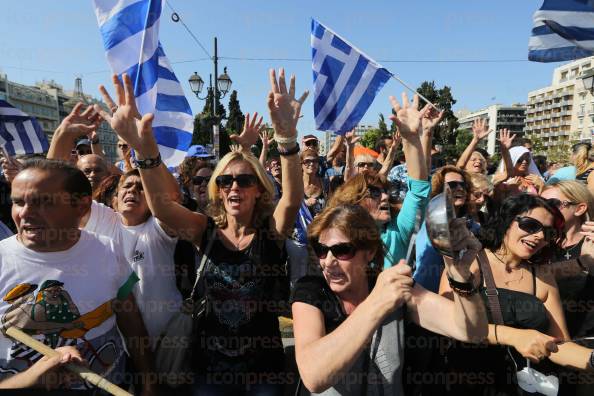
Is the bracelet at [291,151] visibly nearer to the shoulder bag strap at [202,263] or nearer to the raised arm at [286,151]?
the raised arm at [286,151]

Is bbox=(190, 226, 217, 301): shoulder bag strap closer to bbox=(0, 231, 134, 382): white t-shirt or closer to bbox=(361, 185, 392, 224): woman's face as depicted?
bbox=(0, 231, 134, 382): white t-shirt

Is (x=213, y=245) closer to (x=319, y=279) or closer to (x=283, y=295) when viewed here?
(x=283, y=295)

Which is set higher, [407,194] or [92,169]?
[92,169]

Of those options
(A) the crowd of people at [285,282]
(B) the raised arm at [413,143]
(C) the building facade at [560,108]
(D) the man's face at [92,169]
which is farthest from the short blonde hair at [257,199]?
(C) the building facade at [560,108]

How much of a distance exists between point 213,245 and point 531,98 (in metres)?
141

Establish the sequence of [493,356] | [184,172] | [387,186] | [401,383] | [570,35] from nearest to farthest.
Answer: [401,383]
[493,356]
[387,186]
[570,35]
[184,172]

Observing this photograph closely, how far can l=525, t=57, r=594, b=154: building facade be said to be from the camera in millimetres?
94125

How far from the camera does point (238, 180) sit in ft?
7.72

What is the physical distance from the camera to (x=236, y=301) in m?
2.14

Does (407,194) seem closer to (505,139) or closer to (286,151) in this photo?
(286,151)

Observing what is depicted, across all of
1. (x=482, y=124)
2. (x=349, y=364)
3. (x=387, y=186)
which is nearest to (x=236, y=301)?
(x=349, y=364)

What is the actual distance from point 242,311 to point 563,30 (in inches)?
147

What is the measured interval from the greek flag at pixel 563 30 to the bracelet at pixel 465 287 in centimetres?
321

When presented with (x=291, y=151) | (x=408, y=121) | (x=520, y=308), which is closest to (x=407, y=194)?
(x=408, y=121)
